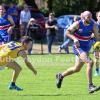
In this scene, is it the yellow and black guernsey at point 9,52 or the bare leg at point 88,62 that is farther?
the bare leg at point 88,62

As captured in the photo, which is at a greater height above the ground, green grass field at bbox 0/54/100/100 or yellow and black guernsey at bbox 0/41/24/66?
yellow and black guernsey at bbox 0/41/24/66

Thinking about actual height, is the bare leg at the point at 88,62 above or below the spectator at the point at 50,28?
above

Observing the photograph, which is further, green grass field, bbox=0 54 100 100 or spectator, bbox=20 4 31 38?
spectator, bbox=20 4 31 38

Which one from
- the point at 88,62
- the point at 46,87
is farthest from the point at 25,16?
the point at 88,62

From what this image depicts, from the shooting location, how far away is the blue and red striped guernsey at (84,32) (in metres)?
7.93

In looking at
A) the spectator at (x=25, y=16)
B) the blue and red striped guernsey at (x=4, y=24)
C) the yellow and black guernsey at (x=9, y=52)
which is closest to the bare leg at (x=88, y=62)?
the yellow and black guernsey at (x=9, y=52)

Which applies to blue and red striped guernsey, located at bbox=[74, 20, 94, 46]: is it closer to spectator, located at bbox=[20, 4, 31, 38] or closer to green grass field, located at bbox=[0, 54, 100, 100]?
green grass field, located at bbox=[0, 54, 100, 100]

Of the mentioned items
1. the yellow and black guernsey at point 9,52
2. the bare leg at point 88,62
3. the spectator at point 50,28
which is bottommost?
the spectator at point 50,28

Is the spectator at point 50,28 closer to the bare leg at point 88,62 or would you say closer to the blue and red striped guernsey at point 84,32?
the blue and red striped guernsey at point 84,32

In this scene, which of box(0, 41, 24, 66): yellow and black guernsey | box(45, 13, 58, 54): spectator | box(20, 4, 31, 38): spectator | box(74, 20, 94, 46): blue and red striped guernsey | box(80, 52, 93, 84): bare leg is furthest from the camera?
box(20, 4, 31, 38): spectator

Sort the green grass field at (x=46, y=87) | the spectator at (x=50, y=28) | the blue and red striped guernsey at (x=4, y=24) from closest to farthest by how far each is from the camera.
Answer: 1. the green grass field at (x=46, y=87)
2. the blue and red striped guernsey at (x=4, y=24)
3. the spectator at (x=50, y=28)

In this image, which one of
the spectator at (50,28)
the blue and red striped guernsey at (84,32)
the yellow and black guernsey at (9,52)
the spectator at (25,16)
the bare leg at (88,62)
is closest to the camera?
the yellow and black guernsey at (9,52)

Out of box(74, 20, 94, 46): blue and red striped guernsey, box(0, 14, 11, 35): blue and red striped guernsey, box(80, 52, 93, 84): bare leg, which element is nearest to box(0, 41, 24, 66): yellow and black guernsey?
box(80, 52, 93, 84): bare leg

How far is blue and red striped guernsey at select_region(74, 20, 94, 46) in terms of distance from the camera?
793cm
